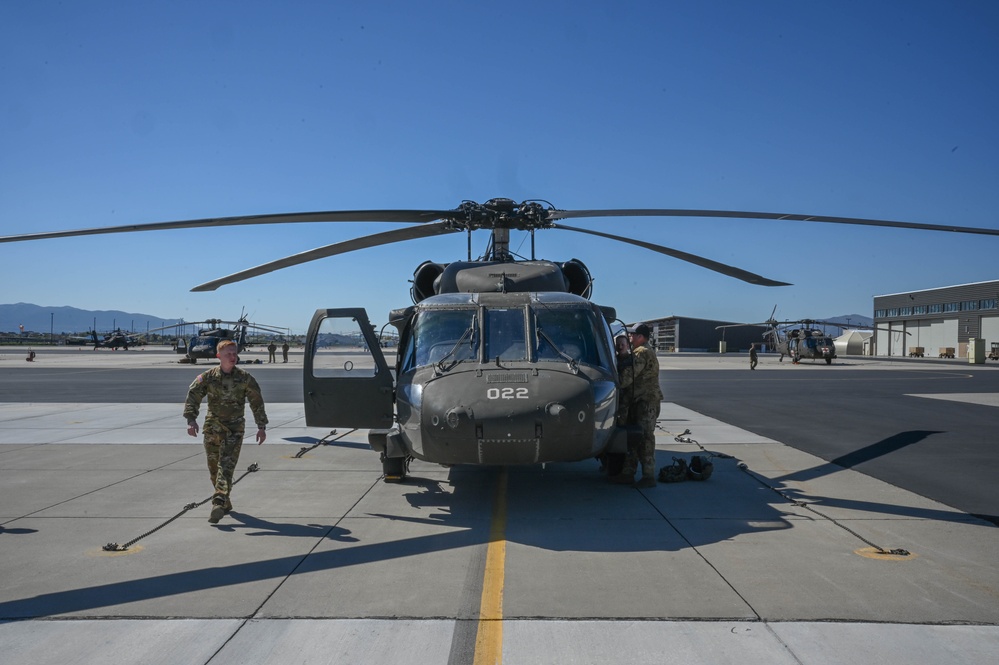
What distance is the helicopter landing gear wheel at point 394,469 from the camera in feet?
25.3

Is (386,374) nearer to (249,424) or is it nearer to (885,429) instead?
(249,424)

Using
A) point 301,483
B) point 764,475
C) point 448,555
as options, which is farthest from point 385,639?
point 764,475

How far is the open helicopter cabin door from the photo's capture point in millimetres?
7258

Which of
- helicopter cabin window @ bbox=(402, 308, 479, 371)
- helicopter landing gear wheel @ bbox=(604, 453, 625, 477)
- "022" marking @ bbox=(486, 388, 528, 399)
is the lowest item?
helicopter landing gear wheel @ bbox=(604, 453, 625, 477)

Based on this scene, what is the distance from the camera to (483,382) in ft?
19.7

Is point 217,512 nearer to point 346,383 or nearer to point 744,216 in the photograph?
point 346,383

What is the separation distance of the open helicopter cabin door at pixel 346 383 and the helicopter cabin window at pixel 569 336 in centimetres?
171

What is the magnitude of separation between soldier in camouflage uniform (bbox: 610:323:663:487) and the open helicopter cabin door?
2.70m

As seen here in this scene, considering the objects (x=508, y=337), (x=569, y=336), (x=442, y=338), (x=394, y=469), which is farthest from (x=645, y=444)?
(x=394, y=469)

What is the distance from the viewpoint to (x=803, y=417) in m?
14.0

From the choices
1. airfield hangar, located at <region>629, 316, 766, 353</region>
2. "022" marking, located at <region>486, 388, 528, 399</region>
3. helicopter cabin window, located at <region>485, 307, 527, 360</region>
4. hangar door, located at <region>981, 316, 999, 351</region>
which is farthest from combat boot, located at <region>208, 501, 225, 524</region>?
airfield hangar, located at <region>629, 316, 766, 353</region>

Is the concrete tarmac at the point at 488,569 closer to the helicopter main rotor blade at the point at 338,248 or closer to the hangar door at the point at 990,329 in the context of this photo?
the helicopter main rotor blade at the point at 338,248

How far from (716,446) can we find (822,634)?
688cm

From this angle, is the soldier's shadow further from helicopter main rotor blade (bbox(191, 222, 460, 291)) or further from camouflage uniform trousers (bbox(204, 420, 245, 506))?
helicopter main rotor blade (bbox(191, 222, 460, 291))
